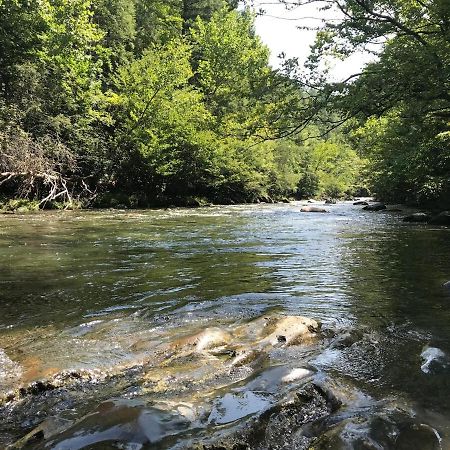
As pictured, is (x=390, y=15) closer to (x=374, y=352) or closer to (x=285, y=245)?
(x=285, y=245)

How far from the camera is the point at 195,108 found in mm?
26094

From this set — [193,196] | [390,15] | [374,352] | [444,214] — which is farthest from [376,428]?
[193,196]

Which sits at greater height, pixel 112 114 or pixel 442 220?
A: pixel 112 114

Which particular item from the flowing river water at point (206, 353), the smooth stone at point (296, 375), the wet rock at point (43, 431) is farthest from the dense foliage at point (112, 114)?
the wet rock at point (43, 431)

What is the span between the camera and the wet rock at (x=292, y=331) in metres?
3.83

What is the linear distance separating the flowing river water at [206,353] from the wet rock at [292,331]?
0.29ft

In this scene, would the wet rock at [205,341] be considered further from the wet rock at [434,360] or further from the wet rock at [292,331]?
the wet rock at [434,360]

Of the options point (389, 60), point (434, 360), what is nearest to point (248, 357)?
point (434, 360)

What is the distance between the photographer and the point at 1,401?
109 inches

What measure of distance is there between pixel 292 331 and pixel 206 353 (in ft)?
2.88

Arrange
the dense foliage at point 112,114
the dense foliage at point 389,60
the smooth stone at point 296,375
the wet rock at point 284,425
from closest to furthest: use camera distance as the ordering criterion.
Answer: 1. the wet rock at point 284,425
2. the smooth stone at point 296,375
3. the dense foliage at point 389,60
4. the dense foliage at point 112,114

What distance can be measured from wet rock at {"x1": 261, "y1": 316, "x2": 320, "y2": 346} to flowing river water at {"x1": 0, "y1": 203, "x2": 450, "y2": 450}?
0.29ft

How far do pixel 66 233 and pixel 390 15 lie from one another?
991 centimetres

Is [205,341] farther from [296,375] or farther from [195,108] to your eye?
[195,108]
